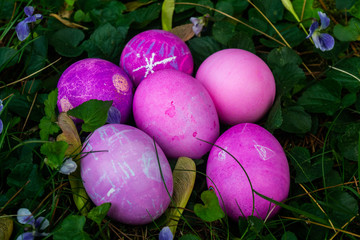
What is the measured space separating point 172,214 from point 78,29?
100 cm

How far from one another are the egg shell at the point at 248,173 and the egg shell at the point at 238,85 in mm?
156

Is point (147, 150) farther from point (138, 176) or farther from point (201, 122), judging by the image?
point (201, 122)

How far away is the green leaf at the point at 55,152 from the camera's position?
110 cm

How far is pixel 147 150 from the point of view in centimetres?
118

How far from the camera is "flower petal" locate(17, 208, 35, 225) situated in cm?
108

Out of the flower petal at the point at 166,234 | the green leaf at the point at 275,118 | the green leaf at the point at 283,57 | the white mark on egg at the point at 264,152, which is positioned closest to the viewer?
the flower petal at the point at 166,234

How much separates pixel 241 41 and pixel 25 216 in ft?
3.65

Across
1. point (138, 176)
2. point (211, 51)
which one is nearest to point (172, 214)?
point (138, 176)

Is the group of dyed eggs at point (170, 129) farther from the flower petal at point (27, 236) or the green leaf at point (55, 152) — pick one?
the flower petal at point (27, 236)

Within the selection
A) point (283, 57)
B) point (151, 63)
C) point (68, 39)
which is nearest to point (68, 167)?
point (151, 63)

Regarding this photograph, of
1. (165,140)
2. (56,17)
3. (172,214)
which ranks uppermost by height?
(56,17)

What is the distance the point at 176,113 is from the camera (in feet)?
4.26

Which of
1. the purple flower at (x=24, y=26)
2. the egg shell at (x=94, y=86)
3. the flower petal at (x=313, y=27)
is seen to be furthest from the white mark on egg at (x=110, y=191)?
the flower petal at (x=313, y=27)

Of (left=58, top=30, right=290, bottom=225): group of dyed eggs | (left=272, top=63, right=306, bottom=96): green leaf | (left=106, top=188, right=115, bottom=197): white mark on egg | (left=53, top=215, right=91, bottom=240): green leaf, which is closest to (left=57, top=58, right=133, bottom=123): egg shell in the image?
(left=58, top=30, right=290, bottom=225): group of dyed eggs
